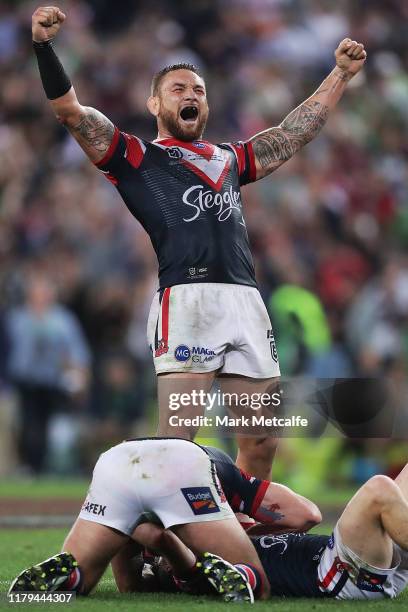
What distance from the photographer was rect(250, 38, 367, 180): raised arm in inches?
274

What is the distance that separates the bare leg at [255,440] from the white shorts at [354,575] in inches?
45.0

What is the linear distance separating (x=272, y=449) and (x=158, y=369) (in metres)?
0.73

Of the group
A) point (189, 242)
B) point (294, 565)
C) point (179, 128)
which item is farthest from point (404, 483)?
point (179, 128)

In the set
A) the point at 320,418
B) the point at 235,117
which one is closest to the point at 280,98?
the point at 235,117

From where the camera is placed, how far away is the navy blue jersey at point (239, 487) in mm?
5547

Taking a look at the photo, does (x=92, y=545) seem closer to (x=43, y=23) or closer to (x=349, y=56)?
(x=43, y=23)

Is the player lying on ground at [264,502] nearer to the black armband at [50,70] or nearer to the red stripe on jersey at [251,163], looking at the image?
the red stripe on jersey at [251,163]

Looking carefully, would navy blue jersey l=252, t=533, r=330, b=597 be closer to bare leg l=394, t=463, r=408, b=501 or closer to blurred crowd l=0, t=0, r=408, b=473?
bare leg l=394, t=463, r=408, b=501

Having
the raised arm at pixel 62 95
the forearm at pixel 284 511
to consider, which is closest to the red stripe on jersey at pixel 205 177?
the raised arm at pixel 62 95

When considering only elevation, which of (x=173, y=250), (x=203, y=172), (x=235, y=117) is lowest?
(x=173, y=250)

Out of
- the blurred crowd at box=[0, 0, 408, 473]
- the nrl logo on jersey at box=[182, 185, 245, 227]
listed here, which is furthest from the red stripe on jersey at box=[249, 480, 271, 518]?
the blurred crowd at box=[0, 0, 408, 473]

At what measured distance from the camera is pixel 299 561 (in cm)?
553

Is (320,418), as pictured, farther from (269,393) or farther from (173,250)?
(173,250)

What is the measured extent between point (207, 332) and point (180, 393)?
344 mm
